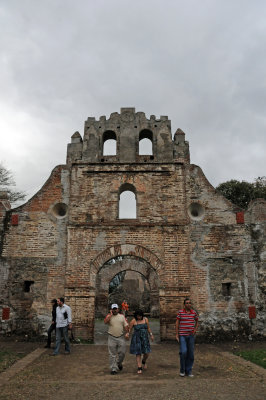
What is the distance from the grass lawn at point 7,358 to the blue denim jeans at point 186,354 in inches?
141

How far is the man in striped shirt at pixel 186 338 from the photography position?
6.00 meters

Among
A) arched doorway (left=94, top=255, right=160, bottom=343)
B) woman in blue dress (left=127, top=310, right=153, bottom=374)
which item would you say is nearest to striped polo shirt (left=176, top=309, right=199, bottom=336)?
woman in blue dress (left=127, top=310, right=153, bottom=374)

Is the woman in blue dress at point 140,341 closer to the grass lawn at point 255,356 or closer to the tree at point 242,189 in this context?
the grass lawn at point 255,356

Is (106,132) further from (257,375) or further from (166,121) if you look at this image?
(257,375)

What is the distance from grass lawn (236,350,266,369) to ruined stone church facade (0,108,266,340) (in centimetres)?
181

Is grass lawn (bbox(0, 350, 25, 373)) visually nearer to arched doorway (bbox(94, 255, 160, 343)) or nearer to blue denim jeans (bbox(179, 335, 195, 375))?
blue denim jeans (bbox(179, 335, 195, 375))

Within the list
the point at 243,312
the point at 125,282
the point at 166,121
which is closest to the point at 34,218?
the point at 166,121

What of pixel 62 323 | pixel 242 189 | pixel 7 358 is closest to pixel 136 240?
pixel 62 323

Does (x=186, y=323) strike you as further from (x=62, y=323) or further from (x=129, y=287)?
(x=129, y=287)

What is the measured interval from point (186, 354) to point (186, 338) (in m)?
0.28

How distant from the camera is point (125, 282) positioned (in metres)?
27.3

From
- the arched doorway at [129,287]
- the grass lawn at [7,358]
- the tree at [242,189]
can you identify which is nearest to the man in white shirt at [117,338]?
the grass lawn at [7,358]

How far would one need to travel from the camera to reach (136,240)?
10.8m

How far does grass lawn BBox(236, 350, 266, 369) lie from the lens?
714 cm
